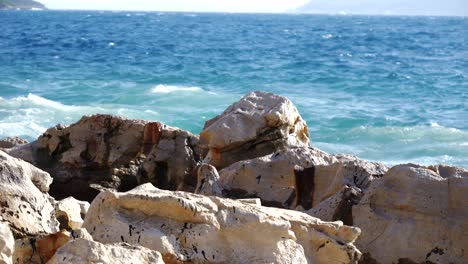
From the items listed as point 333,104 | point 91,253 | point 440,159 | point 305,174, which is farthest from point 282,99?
point 333,104

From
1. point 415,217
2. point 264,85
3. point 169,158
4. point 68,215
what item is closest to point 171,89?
point 264,85

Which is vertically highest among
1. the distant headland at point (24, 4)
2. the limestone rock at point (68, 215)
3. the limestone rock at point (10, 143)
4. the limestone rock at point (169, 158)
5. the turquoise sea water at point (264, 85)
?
the limestone rock at point (68, 215)

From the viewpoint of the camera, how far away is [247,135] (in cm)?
728

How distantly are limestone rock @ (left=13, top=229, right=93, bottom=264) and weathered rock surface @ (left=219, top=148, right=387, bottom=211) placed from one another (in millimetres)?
2509

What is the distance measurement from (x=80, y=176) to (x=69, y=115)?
9666mm

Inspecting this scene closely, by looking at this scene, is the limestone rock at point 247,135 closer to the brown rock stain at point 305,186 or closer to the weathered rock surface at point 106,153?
the weathered rock surface at point 106,153

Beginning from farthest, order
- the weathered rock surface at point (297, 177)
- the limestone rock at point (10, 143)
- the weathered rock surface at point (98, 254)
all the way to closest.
→ 1. the limestone rock at point (10, 143)
2. the weathered rock surface at point (297, 177)
3. the weathered rock surface at point (98, 254)

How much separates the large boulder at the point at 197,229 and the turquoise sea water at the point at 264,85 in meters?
9.89

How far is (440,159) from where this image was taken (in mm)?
14000

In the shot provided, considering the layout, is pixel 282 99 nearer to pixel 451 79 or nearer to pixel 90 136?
pixel 90 136

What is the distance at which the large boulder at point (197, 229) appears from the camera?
395 centimetres

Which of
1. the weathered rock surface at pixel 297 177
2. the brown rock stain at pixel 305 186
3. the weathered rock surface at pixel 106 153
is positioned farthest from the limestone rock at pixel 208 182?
the weathered rock surface at pixel 106 153

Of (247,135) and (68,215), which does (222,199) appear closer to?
(68,215)

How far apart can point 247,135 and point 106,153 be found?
153cm
